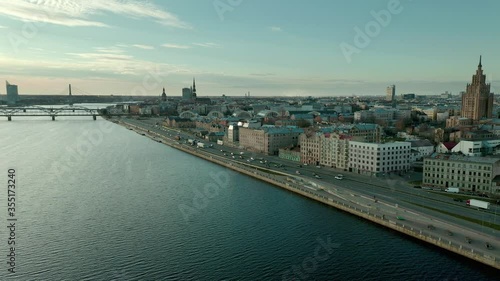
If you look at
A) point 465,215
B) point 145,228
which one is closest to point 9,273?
point 145,228

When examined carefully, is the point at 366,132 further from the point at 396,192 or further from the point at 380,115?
the point at 380,115

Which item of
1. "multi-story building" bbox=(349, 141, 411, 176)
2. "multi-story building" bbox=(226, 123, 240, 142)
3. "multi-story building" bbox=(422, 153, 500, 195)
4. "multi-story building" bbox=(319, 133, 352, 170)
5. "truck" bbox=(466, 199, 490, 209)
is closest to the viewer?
"truck" bbox=(466, 199, 490, 209)

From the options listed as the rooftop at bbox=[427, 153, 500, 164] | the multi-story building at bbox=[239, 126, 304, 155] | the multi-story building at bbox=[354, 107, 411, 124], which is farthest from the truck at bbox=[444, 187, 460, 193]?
the multi-story building at bbox=[354, 107, 411, 124]

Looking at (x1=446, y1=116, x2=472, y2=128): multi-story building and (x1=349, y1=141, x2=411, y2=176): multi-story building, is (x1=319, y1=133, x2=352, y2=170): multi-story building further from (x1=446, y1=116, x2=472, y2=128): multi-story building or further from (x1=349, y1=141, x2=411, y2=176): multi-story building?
(x1=446, y1=116, x2=472, y2=128): multi-story building

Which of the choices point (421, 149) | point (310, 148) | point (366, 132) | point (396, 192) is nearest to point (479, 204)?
point (396, 192)

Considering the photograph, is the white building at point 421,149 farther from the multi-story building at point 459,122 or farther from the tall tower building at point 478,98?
the tall tower building at point 478,98

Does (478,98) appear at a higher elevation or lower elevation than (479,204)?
higher

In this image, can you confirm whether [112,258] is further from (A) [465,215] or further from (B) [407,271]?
(A) [465,215]

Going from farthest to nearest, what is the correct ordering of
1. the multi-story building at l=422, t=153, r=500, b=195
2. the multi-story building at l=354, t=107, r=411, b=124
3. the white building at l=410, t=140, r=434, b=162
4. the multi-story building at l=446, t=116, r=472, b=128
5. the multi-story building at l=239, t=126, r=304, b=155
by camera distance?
the multi-story building at l=354, t=107, r=411, b=124 < the multi-story building at l=446, t=116, r=472, b=128 < the multi-story building at l=239, t=126, r=304, b=155 < the white building at l=410, t=140, r=434, b=162 < the multi-story building at l=422, t=153, r=500, b=195
